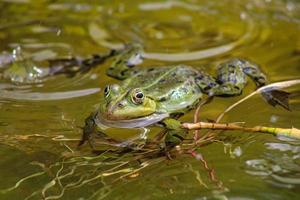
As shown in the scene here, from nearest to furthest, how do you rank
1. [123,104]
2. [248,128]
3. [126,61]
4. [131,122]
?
1. [248,128]
2. [123,104]
3. [131,122]
4. [126,61]

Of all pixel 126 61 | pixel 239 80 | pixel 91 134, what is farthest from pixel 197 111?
pixel 126 61

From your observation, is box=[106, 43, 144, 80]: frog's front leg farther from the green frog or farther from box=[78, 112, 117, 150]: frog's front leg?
box=[78, 112, 117, 150]: frog's front leg

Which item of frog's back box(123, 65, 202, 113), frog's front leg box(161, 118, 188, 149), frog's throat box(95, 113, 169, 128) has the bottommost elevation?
frog's throat box(95, 113, 169, 128)

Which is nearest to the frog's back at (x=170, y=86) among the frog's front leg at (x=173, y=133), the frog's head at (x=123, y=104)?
the frog's head at (x=123, y=104)

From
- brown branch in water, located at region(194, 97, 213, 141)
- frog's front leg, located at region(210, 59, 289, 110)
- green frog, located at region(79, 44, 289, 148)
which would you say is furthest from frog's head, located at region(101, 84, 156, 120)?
frog's front leg, located at region(210, 59, 289, 110)

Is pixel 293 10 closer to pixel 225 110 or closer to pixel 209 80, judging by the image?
pixel 209 80

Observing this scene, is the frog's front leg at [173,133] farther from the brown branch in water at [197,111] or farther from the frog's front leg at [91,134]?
the frog's front leg at [91,134]

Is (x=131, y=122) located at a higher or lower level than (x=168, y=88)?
lower

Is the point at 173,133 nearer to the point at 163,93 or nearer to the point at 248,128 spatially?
the point at 248,128
